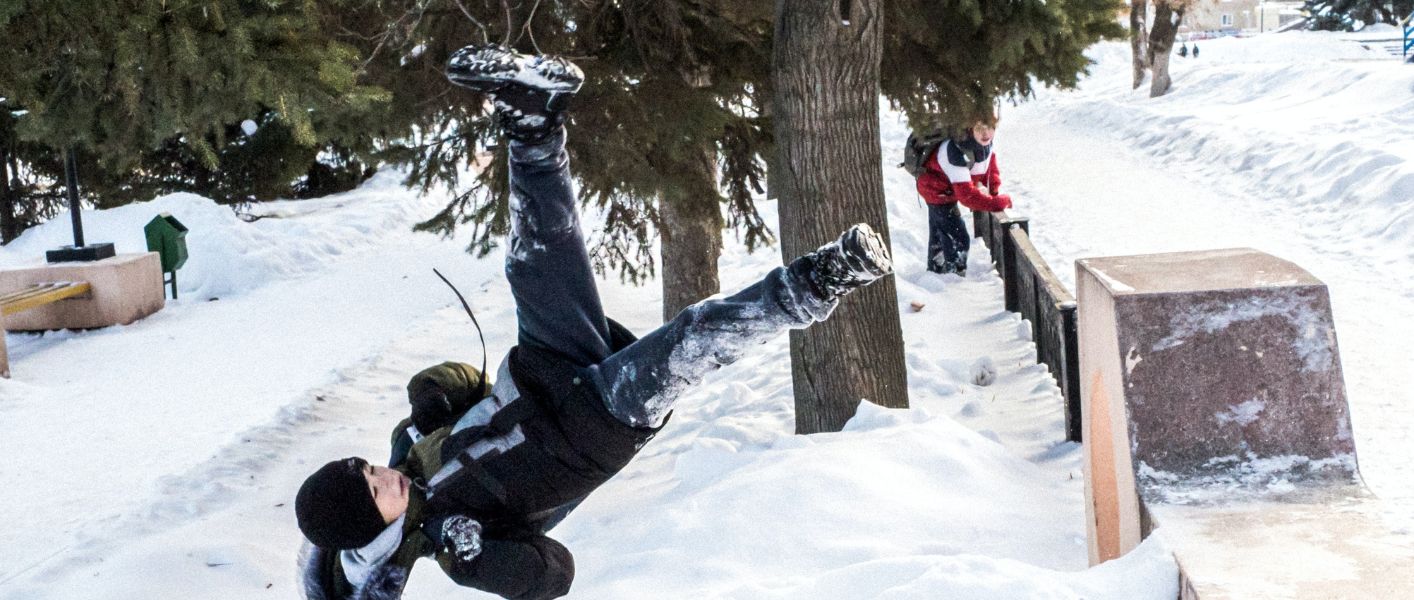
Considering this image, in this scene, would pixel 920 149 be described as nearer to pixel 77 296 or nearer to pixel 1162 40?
pixel 77 296

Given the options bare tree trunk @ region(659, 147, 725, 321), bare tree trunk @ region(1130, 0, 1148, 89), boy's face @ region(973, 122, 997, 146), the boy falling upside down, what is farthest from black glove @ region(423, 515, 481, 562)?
bare tree trunk @ region(1130, 0, 1148, 89)

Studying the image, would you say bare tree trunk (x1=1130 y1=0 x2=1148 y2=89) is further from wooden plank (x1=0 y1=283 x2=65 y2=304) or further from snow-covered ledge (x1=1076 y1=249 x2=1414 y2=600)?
snow-covered ledge (x1=1076 y1=249 x2=1414 y2=600)

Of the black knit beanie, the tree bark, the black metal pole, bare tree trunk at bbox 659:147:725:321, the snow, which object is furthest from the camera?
the black metal pole

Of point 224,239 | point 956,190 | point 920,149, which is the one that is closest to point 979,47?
point 956,190

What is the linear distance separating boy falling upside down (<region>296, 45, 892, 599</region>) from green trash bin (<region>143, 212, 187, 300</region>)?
380 inches

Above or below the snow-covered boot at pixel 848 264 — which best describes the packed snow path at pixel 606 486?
below

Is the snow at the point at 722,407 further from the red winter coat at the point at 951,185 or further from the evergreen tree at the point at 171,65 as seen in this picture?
the evergreen tree at the point at 171,65

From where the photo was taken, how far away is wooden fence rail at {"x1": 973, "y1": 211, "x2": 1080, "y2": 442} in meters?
5.61

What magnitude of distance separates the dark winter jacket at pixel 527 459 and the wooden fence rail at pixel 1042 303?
2753 mm

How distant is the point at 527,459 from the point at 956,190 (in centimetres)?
696

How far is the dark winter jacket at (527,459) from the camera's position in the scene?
3.25 metres

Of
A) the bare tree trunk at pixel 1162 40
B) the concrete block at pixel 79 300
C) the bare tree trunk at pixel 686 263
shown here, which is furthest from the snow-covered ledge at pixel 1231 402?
the bare tree trunk at pixel 1162 40

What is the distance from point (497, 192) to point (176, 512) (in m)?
2.30

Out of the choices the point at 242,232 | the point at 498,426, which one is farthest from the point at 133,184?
the point at 498,426
